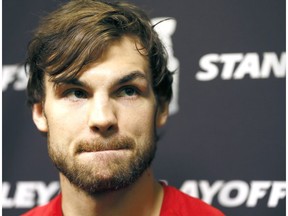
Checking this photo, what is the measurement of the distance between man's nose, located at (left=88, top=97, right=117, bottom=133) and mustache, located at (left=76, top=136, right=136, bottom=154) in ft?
0.08

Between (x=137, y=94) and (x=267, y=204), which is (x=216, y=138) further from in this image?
(x=137, y=94)

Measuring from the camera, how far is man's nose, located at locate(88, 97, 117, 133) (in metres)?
0.96

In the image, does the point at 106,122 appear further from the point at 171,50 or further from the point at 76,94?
the point at 171,50

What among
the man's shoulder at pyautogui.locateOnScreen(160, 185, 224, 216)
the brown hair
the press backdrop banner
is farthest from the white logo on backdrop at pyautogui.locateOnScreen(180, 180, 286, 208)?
the brown hair

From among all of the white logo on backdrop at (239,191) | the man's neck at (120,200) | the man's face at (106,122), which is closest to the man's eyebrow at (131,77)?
the man's face at (106,122)

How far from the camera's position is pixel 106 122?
96cm

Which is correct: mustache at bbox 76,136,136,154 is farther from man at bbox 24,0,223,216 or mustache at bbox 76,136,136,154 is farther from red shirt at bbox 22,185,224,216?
red shirt at bbox 22,185,224,216

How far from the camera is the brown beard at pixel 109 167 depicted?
999mm

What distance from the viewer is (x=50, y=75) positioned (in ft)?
3.50

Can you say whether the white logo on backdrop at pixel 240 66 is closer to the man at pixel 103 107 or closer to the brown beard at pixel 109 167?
the man at pixel 103 107

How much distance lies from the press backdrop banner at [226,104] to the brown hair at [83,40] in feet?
0.59

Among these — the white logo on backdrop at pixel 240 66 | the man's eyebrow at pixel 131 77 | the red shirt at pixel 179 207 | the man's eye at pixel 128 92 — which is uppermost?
the man's eyebrow at pixel 131 77

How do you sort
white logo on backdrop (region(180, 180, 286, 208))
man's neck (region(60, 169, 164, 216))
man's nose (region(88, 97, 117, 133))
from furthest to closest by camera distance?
white logo on backdrop (region(180, 180, 286, 208)) < man's neck (region(60, 169, 164, 216)) < man's nose (region(88, 97, 117, 133))

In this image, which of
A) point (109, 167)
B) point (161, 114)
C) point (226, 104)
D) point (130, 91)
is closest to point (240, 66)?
point (226, 104)
